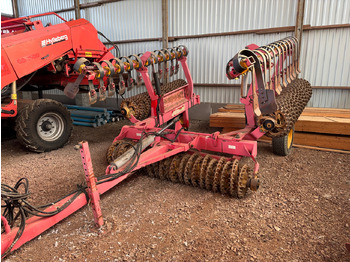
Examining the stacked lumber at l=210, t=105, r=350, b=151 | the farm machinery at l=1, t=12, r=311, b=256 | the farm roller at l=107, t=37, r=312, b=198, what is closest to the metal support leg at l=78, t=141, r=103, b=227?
the farm machinery at l=1, t=12, r=311, b=256

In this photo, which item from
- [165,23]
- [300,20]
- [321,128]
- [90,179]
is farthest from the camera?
[165,23]

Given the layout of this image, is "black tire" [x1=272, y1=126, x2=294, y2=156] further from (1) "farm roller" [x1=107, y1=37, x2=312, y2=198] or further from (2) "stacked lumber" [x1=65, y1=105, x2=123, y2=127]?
(2) "stacked lumber" [x1=65, y1=105, x2=123, y2=127]

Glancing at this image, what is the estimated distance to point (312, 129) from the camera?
482 cm

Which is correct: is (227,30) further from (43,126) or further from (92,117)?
(43,126)

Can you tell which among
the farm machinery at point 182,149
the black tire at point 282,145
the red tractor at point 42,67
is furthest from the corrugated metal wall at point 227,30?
the red tractor at point 42,67

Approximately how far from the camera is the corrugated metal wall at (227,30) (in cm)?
585

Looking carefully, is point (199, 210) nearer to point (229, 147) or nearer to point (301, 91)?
point (229, 147)

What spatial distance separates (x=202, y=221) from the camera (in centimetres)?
276

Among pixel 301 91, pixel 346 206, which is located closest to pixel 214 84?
pixel 301 91

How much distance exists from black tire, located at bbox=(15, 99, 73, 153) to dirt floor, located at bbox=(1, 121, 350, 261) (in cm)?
67

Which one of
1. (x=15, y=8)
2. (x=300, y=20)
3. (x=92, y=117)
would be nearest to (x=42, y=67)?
(x=92, y=117)

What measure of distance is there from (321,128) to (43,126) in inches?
198

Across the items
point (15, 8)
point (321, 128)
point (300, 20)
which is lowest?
point (321, 128)

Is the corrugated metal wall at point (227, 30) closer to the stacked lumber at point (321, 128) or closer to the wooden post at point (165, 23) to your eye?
the wooden post at point (165, 23)
